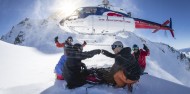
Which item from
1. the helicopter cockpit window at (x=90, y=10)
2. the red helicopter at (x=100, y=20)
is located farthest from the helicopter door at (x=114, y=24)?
the helicopter cockpit window at (x=90, y=10)

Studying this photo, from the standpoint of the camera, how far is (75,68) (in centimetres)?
671

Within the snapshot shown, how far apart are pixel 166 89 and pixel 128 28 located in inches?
341

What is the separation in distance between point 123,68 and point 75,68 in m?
1.37

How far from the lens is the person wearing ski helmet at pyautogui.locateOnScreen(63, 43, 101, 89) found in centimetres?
662

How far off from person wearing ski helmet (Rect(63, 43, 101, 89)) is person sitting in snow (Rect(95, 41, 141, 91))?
68cm

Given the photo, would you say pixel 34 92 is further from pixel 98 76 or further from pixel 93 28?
pixel 93 28

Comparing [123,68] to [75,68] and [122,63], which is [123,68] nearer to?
[122,63]

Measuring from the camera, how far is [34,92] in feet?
22.7

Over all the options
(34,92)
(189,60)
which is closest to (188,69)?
(189,60)

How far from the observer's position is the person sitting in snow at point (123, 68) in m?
6.43

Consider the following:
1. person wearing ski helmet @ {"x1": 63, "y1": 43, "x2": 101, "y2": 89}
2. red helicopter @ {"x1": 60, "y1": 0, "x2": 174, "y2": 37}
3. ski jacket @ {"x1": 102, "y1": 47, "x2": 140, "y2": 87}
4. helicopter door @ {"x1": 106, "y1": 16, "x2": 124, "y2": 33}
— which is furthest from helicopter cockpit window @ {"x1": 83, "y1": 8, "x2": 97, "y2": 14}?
ski jacket @ {"x1": 102, "y1": 47, "x2": 140, "y2": 87}

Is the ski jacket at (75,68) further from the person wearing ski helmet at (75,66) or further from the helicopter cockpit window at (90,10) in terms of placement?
the helicopter cockpit window at (90,10)

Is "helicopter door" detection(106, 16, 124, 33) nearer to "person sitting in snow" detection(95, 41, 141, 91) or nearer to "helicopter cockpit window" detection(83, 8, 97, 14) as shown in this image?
"helicopter cockpit window" detection(83, 8, 97, 14)

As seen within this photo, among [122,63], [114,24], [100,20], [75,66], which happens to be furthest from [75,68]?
[114,24]
